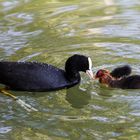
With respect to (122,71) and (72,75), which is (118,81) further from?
(72,75)

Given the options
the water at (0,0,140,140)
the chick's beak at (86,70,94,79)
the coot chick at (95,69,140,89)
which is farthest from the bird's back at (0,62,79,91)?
the coot chick at (95,69,140,89)

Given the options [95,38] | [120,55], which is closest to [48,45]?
[95,38]

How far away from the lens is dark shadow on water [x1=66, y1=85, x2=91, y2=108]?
26.1 ft

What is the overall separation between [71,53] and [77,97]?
177cm

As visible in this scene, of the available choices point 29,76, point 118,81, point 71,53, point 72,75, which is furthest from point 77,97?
point 71,53

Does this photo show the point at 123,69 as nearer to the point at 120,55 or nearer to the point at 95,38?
the point at 120,55

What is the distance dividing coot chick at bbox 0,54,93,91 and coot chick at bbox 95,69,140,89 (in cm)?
17

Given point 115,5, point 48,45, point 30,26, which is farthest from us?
point 115,5

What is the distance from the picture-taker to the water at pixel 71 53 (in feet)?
23.0

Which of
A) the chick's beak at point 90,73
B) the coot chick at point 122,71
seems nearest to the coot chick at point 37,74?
the chick's beak at point 90,73

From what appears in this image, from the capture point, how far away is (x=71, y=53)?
9914mm

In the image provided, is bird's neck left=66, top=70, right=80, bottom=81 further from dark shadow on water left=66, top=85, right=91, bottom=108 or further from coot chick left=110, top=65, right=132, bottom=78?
coot chick left=110, top=65, right=132, bottom=78

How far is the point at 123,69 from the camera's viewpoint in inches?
336

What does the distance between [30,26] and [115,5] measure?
7.65 ft
